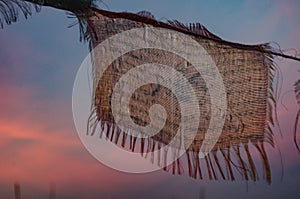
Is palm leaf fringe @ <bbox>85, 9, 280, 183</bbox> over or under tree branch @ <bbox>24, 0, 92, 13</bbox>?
under

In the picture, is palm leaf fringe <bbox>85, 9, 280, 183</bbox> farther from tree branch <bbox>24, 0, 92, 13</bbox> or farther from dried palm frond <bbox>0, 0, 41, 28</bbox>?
dried palm frond <bbox>0, 0, 41, 28</bbox>

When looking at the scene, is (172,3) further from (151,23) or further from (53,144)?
(53,144)

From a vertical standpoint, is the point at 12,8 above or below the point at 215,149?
above

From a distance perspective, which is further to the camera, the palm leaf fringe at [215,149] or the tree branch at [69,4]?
the palm leaf fringe at [215,149]

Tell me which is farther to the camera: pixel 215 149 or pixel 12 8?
pixel 215 149

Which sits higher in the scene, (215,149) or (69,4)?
(69,4)

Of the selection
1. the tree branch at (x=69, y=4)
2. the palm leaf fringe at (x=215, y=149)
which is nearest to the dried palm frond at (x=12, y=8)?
the tree branch at (x=69, y=4)

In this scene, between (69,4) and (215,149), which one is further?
(215,149)

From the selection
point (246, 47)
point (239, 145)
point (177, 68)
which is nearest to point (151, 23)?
point (177, 68)

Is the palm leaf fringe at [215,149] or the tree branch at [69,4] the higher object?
the tree branch at [69,4]

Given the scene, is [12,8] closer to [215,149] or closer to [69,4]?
[69,4]

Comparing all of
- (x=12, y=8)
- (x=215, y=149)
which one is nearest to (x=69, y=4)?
(x=12, y=8)

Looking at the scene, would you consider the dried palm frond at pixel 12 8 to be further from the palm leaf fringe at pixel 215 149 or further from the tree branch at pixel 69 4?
the palm leaf fringe at pixel 215 149

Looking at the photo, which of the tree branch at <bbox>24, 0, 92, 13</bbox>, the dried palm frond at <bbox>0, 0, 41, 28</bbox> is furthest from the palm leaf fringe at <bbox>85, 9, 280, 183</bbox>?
the dried palm frond at <bbox>0, 0, 41, 28</bbox>
